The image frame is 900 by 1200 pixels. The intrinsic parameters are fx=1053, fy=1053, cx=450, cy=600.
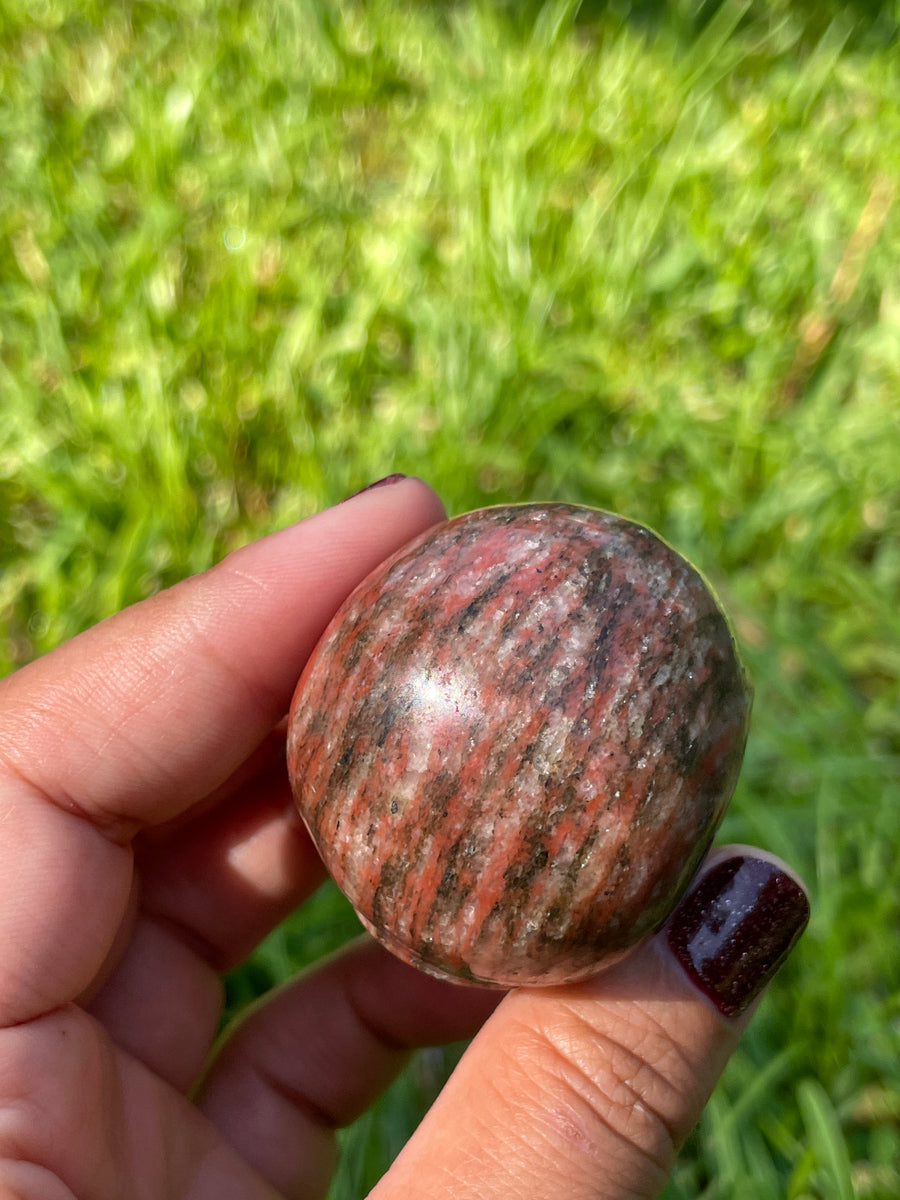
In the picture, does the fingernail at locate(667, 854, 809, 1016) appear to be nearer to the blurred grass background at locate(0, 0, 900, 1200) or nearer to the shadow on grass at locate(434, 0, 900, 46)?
the blurred grass background at locate(0, 0, 900, 1200)

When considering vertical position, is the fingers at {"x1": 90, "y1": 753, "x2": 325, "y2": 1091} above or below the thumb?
below

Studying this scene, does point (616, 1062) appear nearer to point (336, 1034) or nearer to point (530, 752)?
point (530, 752)

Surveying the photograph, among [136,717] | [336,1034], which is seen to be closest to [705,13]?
[136,717]

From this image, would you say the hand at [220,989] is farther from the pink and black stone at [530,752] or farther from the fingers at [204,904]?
the pink and black stone at [530,752]

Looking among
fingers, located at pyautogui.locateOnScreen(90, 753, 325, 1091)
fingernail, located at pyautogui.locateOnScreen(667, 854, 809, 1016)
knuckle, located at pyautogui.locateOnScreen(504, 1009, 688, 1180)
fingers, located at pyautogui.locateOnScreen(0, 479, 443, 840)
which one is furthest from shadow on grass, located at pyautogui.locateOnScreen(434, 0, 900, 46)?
knuckle, located at pyautogui.locateOnScreen(504, 1009, 688, 1180)

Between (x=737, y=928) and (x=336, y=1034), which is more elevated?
(x=737, y=928)

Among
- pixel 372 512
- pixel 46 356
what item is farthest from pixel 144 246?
pixel 372 512

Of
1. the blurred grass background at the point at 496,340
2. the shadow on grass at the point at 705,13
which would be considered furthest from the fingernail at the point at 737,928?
the shadow on grass at the point at 705,13
